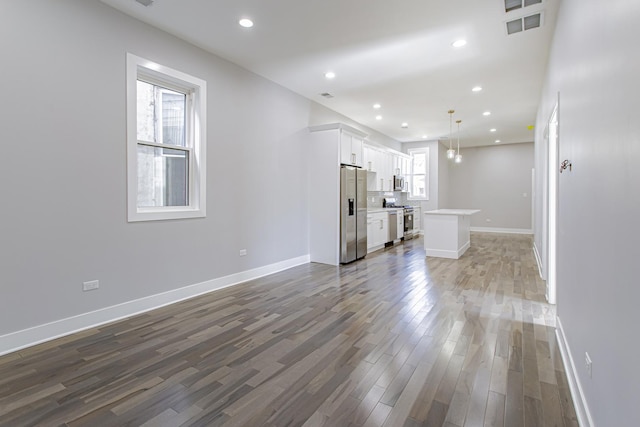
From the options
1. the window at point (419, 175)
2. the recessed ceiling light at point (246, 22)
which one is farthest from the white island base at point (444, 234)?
the recessed ceiling light at point (246, 22)

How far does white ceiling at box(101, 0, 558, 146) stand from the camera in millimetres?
3248

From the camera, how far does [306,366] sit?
2.40 m

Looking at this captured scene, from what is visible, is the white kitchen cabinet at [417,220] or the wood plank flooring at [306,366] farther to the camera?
the white kitchen cabinet at [417,220]

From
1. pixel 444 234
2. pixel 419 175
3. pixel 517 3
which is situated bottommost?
pixel 444 234

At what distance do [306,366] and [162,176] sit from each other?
279cm

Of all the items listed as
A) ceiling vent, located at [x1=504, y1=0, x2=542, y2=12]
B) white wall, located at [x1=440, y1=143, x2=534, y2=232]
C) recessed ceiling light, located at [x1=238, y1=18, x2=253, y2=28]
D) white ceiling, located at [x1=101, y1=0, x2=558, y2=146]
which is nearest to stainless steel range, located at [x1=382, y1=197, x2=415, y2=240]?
white wall, located at [x1=440, y1=143, x2=534, y2=232]

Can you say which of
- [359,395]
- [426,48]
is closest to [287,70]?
[426,48]

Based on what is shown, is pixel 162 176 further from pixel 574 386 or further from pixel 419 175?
pixel 419 175

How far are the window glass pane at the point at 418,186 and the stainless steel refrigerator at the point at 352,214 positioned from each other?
497 cm

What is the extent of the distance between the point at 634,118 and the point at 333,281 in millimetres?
3983

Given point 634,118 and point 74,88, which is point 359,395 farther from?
point 74,88

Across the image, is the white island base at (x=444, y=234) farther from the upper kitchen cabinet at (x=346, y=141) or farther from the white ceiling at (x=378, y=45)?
the white ceiling at (x=378, y=45)

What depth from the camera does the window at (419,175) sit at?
1084 cm

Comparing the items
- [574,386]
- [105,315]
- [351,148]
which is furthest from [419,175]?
[105,315]
